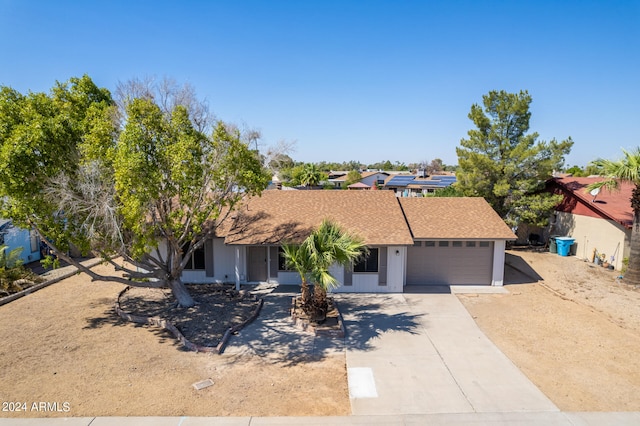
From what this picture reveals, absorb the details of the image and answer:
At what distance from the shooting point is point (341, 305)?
48.6ft

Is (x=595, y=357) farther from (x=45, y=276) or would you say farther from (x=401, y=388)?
(x=45, y=276)

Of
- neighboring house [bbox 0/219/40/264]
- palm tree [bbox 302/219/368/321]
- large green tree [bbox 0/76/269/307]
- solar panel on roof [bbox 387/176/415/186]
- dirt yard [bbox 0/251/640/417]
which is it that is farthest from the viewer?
solar panel on roof [bbox 387/176/415/186]

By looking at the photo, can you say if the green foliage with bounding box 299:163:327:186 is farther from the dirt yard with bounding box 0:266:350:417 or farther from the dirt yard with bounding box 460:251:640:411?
the dirt yard with bounding box 0:266:350:417

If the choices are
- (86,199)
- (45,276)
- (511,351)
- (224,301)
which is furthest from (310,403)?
(45,276)

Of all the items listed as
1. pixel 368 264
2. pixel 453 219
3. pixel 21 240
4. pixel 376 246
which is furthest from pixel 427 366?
pixel 21 240

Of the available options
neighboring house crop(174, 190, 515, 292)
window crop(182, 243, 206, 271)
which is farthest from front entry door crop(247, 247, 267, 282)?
window crop(182, 243, 206, 271)

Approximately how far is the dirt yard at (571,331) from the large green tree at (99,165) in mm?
9681

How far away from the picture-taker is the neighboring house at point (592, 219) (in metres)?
19.5

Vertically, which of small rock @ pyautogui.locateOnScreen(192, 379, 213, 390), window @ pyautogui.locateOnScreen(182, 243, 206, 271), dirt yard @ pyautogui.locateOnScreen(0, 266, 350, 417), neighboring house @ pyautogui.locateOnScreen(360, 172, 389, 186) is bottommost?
dirt yard @ pyautogui.locateOnScreen(0, 266, 350, 417)

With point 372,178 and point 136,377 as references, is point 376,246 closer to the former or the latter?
point 136,377

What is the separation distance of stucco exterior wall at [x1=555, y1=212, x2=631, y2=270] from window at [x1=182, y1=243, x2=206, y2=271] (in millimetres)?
20684

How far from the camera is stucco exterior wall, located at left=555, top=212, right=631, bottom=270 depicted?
1936cm

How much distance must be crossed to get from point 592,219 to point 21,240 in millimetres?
30592

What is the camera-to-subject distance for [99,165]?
10.9 meters
